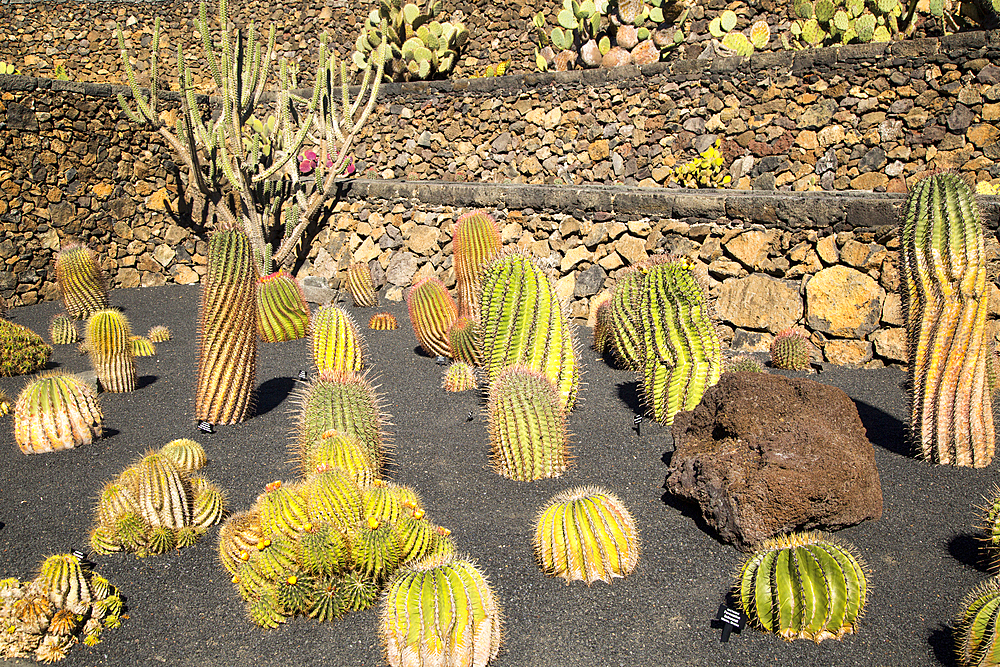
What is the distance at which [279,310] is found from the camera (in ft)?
23.8

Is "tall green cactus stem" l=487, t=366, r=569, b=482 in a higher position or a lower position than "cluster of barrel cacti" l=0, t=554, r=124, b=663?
higher

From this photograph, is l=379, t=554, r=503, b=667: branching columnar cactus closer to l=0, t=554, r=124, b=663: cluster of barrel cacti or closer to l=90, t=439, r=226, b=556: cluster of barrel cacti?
l=0, t=554, r=124, b=663: cluster of barrel cacti

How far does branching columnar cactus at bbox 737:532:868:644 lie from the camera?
8.61ft

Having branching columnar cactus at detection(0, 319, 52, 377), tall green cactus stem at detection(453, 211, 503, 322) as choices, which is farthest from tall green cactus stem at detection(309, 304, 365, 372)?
branching columnar cactus at detection(0, 319, 52, 377)

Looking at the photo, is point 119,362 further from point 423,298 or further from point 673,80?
point 673,80

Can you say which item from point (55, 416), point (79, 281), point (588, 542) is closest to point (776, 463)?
point (588, 542)

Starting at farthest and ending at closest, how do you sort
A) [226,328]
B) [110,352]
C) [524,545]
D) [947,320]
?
[110,352]
[226,328]
[947,320]
[524,545]

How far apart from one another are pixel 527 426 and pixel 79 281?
6418 mm

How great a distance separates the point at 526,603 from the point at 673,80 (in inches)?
349

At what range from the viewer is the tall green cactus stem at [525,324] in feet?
14.7

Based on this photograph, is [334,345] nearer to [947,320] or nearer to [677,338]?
[677,338]

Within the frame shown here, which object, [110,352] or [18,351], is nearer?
[110,352]

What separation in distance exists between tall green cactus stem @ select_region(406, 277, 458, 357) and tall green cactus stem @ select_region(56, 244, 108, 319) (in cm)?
402

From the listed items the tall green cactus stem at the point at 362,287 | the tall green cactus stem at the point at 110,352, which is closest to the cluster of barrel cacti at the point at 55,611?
the tall green cactus stem at the point at 110,352
